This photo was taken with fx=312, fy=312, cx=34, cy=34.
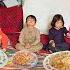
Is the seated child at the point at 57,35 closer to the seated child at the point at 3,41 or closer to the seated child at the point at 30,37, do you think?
the seated child at the point at 30,37

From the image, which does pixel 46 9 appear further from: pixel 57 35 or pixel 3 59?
pixel 3 59

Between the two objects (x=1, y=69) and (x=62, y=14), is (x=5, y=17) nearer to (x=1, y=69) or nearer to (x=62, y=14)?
(x=62, y=14)

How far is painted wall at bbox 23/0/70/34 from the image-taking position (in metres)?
2.79

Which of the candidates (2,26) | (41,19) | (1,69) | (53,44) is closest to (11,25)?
(2,26)

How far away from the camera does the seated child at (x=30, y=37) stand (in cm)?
259

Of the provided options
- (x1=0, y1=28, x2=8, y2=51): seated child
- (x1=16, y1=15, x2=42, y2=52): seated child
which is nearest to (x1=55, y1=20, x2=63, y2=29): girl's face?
(x1=16, y1=15, x2=42, y2=52): seated child

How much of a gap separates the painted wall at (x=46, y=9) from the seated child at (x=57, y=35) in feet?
0.48

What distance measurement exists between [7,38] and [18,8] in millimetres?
324

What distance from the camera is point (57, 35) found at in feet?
8.72

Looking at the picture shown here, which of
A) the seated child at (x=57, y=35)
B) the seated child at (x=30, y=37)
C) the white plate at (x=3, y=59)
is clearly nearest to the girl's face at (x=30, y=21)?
the seated child at (x=30, y=37)

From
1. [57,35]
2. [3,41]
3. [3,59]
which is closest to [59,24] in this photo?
[57,35]

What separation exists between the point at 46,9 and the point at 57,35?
292 millimetres

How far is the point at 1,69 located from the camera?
2.26 m

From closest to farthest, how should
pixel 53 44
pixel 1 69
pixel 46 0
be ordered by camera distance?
1. pixel 1 69
2. pixel 53 44
3. pixel 46 0
